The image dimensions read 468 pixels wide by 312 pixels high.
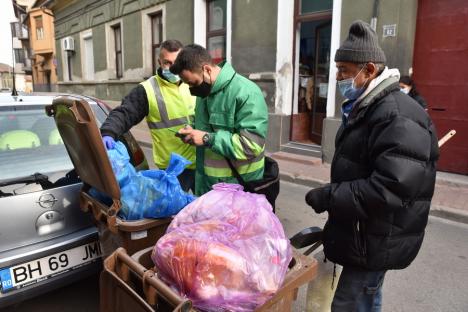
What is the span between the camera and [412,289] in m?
3.07

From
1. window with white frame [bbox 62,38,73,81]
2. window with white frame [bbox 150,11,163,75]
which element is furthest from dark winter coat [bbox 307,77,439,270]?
window with white frame [bbox 62,38,73,81]

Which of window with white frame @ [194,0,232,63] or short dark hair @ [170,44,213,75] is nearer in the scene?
short dark hair @ [170,44,213,75]

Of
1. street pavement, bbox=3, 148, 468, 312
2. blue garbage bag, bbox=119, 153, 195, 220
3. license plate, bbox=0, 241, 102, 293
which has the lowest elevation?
street pavement, bbox=3, 148, 468, 312

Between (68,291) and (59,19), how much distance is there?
1865cm

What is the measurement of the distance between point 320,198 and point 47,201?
1707mm

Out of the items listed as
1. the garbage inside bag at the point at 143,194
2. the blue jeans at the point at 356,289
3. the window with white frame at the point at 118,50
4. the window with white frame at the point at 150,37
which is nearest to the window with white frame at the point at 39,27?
the window with white frame at the point at 118,50

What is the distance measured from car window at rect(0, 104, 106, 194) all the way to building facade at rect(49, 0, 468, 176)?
200 inches

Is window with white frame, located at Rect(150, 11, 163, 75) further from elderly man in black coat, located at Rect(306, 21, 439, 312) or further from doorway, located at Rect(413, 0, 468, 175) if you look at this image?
elderly man in black coat, located at Rect(306, 21, 439, 312)

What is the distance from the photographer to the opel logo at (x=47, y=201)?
2.43 meters

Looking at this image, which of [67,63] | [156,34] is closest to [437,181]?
[156,34]

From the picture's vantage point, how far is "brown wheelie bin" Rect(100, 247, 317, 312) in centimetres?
124

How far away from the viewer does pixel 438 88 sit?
19.8 feet

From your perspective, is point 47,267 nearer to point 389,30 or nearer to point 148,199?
point 148,199

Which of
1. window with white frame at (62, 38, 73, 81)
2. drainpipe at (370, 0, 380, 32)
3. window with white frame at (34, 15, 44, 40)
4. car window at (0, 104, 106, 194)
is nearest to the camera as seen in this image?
car window at (0, 104, 106, 194)
